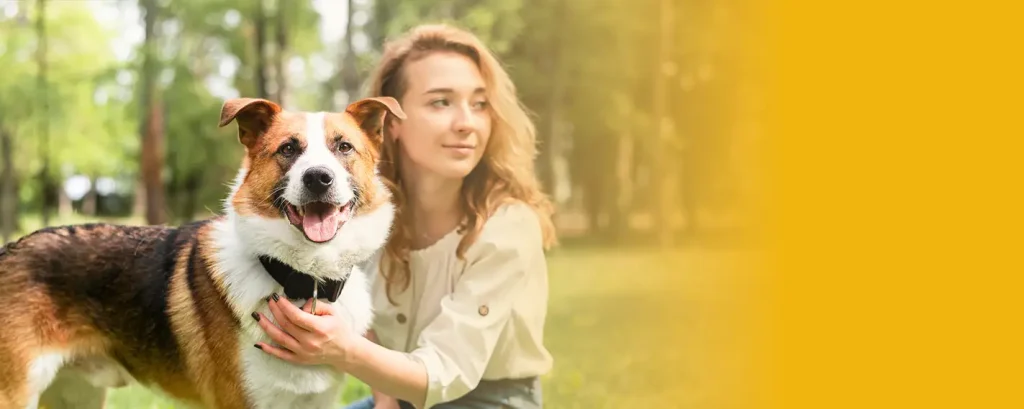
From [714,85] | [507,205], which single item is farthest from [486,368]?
[714,85]

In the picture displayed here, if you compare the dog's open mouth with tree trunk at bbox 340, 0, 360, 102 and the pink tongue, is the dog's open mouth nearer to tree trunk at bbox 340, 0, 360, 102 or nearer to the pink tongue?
the pink tongue

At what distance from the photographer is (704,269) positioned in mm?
13070

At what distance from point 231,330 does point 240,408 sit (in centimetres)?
22

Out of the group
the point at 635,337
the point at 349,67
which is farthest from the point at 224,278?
the point at 349,67

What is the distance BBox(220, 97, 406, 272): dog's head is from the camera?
7.04 ft

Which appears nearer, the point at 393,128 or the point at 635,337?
the point at 393,128

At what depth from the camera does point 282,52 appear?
11195mm

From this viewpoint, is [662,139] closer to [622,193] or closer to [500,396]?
[622,193]

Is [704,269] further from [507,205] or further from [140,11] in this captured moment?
[507,205]

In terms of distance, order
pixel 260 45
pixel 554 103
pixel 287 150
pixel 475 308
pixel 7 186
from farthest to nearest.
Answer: pixel 554 103 → pixel 7 186 → pixel 260 45 → pixel 475 308 → pixel 287 150

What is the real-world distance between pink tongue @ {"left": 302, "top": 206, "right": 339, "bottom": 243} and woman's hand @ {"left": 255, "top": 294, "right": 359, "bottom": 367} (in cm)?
25

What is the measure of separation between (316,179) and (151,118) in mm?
11362

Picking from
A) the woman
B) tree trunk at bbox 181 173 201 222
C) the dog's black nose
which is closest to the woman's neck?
the woman

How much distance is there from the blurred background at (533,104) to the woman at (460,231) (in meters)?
4.98
